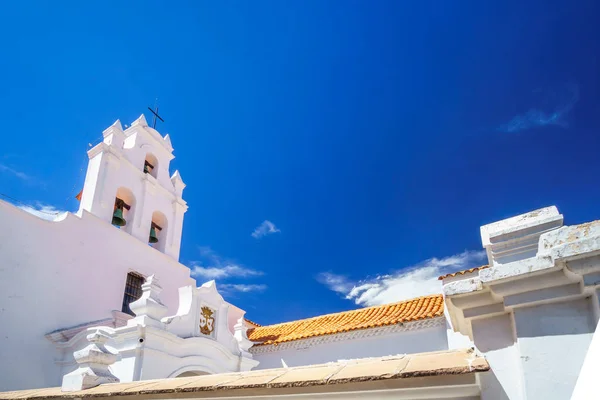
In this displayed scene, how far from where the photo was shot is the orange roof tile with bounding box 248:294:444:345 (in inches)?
408

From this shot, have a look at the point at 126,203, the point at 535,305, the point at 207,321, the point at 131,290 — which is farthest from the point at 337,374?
the point at 126,203

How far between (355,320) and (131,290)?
19.9 feet

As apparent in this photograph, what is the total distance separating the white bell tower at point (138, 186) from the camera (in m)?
11.0

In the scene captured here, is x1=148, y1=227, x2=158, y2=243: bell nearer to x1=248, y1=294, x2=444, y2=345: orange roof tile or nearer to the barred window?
the barred window

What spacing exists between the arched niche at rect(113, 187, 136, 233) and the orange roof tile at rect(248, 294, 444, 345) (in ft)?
16.8

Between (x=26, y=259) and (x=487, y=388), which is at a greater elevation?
(x=26, y=259)

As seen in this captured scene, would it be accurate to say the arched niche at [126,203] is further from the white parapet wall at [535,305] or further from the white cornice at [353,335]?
the white parapet wall at [535,305]

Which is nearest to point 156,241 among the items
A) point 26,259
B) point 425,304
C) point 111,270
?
point 111,270

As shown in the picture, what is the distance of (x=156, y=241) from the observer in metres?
12.6

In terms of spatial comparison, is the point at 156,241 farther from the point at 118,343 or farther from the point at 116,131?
the point at 118,343

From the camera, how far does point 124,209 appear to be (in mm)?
11797

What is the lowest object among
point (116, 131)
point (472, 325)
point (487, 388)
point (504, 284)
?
point (487, 388)

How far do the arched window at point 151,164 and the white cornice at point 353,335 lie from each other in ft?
20.5

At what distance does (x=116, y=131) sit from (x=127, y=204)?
7.00 feet
